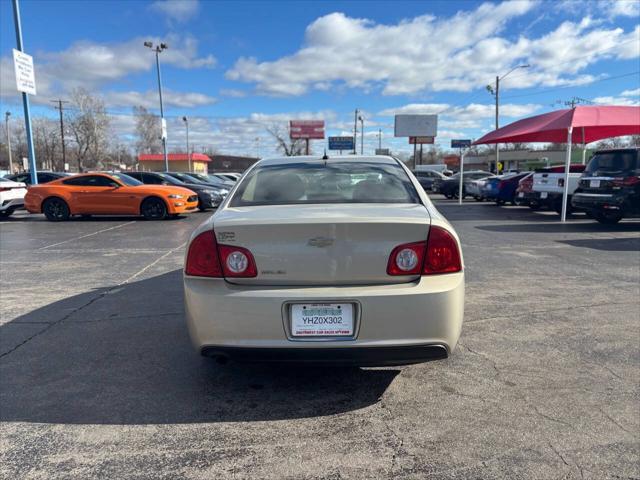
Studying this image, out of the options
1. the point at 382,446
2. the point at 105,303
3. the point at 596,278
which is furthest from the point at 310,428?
the point at 596,278

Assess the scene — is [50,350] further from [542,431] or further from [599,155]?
[599,155]

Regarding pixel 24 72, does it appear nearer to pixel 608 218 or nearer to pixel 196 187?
pixel 196 187

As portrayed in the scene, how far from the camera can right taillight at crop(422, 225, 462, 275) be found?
275 cm

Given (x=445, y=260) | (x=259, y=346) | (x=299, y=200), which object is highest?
(x=299, y=200)

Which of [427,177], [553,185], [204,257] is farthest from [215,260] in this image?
[427,177]

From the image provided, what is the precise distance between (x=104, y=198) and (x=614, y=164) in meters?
13.8

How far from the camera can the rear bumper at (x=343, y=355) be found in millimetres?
2645

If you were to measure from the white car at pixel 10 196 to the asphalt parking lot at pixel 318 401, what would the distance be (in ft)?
33.1

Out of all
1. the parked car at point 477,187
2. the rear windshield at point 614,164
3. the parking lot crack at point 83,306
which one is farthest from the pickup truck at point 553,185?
the parking lot crack at point 83,306

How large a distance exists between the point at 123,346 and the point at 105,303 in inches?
58.9

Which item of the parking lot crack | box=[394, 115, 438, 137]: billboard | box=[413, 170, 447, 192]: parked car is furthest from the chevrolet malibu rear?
box=[394, 115, 438, 137]: billboard

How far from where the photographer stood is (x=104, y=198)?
13.6 meters

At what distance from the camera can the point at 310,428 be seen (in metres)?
2.69

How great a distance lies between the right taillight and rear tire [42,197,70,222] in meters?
13.7
